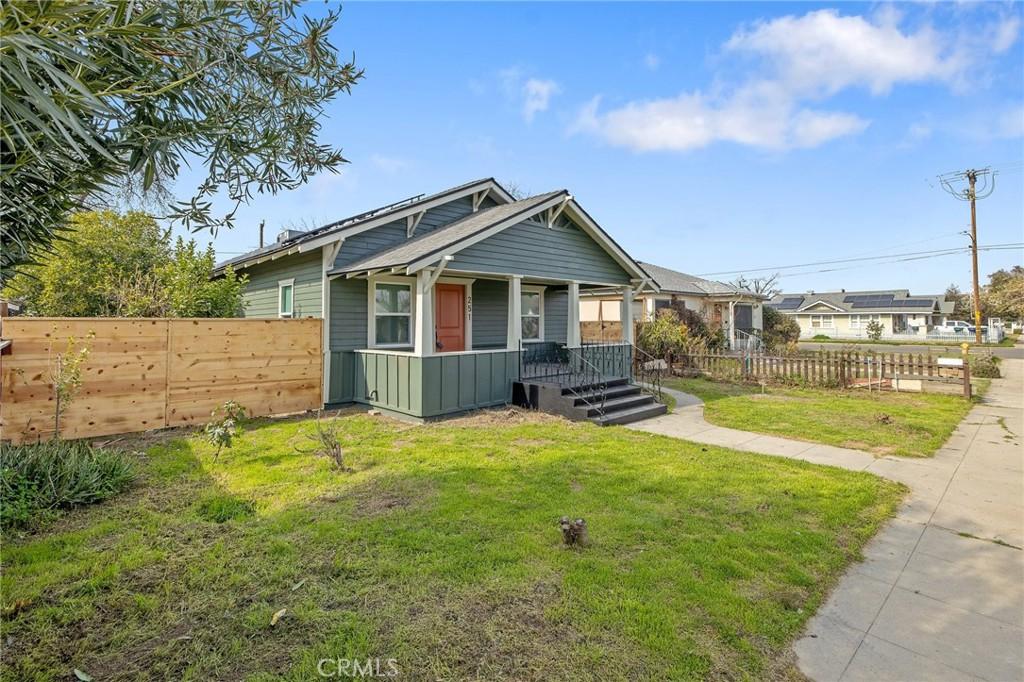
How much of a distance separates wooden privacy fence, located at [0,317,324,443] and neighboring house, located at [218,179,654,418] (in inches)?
17.3

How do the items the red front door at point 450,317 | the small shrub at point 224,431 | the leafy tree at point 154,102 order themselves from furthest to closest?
the red front door at point 450,317
the small shrub at point 224,431
the leafy tree at point 154,102

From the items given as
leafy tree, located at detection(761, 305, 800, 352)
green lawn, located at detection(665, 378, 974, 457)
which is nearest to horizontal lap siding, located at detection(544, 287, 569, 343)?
green lawn, located at detection(665, 378, 974, 457)

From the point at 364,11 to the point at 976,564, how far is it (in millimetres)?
7342

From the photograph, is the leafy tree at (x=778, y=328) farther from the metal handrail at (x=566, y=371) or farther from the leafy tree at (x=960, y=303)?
the leafy tree at (x=960, y=303)

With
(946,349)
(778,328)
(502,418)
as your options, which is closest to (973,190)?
(946,349)

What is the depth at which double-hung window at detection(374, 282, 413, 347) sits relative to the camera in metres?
10.3

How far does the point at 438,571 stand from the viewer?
133 inches

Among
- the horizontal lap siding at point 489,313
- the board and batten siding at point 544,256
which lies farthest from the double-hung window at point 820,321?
the horizontal lap siding at point 489,313

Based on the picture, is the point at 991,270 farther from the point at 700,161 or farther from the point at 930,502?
the point at 930,502

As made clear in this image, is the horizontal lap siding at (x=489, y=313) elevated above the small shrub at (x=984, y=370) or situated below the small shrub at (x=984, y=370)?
above

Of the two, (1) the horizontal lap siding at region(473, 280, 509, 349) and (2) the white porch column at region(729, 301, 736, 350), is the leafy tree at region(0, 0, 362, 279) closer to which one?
(1) the horizontal lap siding at region(473, 280, 509, 349)

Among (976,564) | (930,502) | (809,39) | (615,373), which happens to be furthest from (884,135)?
(976,564)

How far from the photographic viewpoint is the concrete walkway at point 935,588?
2582mm
